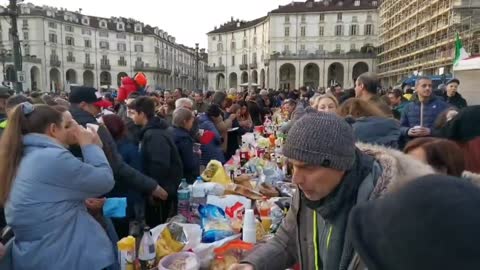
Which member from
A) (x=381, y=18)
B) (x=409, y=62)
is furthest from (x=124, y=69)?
(x=409, y=62)

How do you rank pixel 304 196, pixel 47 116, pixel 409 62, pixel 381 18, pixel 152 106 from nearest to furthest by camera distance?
pixel 304 196 → pixel 47 116 → pixel 152 106 → pixel 409 62 → pixel 381 18

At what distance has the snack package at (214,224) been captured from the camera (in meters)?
2.98

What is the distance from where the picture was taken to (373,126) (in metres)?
3.59

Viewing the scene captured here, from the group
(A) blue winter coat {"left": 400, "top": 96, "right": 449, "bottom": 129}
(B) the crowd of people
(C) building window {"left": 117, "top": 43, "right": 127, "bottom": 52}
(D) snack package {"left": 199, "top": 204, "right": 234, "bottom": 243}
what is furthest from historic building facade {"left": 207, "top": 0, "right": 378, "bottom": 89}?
(D) snack package {"left": 199, "top": 204, "right": 234, "bottom": 243}

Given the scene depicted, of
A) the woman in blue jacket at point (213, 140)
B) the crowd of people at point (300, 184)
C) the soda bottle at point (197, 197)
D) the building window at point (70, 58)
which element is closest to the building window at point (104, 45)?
the building window at point (70, 58)

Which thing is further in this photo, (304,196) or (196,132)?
(196,132)

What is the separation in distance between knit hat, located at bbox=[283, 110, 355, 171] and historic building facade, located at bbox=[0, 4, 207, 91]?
71759mm

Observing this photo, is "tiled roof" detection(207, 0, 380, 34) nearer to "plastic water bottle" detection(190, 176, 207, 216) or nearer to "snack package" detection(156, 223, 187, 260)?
"plastic water bottle" detection(190, 176, 207, 216)

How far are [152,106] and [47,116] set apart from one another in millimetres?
2108

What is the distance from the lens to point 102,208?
318 centimetres

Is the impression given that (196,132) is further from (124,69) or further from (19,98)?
(124,69)

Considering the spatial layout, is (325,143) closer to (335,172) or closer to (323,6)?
(335,172)

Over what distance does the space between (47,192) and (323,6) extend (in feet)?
254

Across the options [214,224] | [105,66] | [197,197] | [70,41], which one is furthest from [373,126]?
[105,66]
